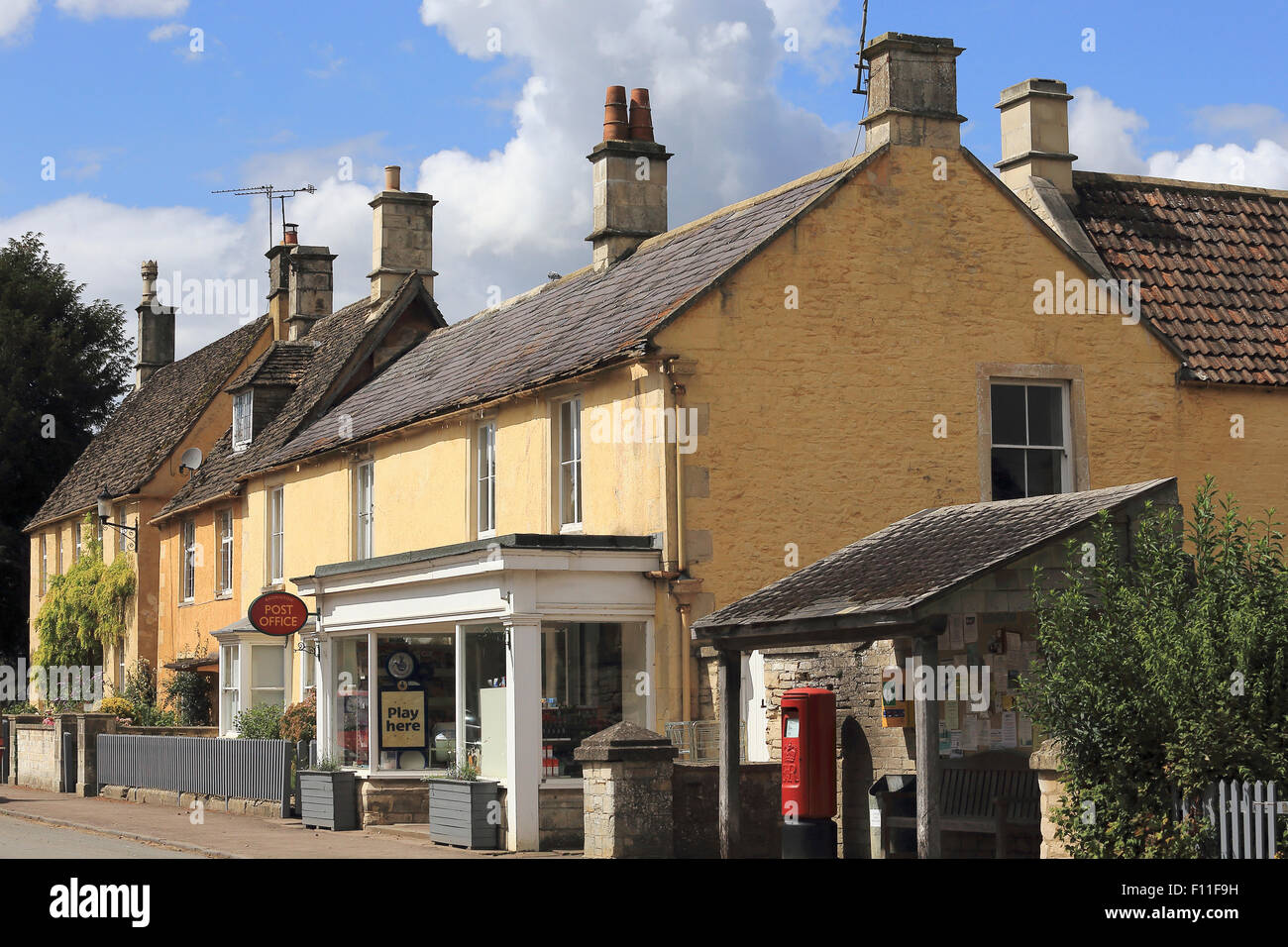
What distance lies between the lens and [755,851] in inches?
661

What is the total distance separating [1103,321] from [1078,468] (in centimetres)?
193

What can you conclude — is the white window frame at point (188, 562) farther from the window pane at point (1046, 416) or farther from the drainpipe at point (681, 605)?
the window pane at point (1046, 416)

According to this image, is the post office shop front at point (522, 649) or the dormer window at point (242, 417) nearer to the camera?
the post office shop front at point (522, 649)

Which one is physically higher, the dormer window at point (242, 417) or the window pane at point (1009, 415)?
the dormer window at point (242, 417)

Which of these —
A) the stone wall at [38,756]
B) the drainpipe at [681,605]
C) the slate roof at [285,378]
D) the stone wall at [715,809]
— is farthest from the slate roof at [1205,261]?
the stone wall at [38,756]

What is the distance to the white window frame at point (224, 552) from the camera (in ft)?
111

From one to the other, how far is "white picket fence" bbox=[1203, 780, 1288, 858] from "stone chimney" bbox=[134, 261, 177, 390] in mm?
42375

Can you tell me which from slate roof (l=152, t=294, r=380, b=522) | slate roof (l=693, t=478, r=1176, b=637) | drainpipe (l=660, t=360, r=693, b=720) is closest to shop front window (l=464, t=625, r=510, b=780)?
drainpipe (l=660, t=360, r=693, b=720)

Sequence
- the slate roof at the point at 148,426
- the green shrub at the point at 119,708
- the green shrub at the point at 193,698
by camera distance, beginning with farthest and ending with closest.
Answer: the slate roof at the point at 148,426 < the green shrub at the point at 193,698 < the green shrub at the point at 119,708

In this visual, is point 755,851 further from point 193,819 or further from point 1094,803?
point 193,819

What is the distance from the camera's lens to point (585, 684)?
1883 cm

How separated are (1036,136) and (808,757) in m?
12.2

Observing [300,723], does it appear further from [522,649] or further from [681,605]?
[681,605]

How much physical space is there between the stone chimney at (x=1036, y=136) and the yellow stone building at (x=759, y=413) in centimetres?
5
